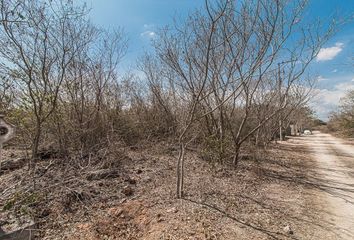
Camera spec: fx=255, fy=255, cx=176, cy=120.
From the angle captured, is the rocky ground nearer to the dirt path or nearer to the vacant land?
the vacant land

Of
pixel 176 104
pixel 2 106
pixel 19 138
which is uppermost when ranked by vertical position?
pixel 176 104

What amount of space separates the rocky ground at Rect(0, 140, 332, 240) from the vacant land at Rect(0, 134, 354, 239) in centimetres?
1

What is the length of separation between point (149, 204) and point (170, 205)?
0.40m

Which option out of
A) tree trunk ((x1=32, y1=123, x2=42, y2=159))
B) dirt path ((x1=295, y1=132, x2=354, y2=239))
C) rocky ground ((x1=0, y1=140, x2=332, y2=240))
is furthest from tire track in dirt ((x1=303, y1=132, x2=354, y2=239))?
tree trunk ((x1=32, y1=123, x2=42, y2=159))

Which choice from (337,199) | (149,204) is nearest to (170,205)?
(149,204)

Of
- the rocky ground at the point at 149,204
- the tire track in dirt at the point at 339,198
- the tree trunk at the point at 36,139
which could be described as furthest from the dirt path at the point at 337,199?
the tree trunk at the point at 36,139

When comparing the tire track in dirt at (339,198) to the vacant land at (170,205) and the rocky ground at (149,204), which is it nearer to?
the vacant land at (170,205)

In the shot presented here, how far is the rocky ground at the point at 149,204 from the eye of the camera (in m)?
3.82

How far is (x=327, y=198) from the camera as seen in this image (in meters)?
5.59

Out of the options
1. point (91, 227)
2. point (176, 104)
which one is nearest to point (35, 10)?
point (91, 227)

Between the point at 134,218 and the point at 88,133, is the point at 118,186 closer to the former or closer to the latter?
the point at 134,218

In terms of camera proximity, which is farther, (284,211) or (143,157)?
(143,157)

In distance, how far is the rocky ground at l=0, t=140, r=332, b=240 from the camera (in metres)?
3.82

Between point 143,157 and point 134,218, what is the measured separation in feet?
16.0
